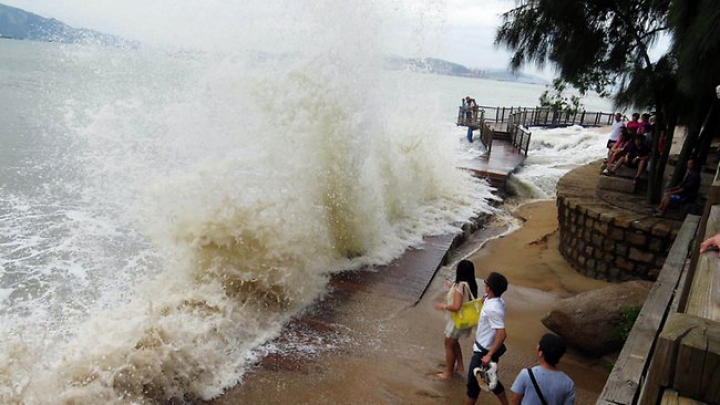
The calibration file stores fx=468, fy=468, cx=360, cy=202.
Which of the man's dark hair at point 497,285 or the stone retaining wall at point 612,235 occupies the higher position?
the man's dark hair at point 497,285

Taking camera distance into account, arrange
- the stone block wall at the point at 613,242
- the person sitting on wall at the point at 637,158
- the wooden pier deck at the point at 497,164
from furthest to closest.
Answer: the wooden pier deck at the point at 497,164 < the person sitting on wall at the point at 637,158 < the stone block wall at the point at 613,242

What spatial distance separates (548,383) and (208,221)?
4451 millimetres

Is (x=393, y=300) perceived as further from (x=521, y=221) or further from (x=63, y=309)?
(x=521, y=221)

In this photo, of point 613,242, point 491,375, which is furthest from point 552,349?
point 613,242

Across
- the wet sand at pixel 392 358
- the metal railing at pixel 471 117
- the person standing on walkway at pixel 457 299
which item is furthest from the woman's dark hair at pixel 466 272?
the metal railing at pixel 471 117

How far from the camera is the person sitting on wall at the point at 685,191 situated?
22.1 feet

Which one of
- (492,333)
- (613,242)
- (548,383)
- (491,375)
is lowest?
(613,242)

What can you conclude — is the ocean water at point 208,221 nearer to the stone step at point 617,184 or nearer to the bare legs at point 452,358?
the bare legs at point 452,358

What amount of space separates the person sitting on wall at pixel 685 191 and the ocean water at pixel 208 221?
3.53 meters

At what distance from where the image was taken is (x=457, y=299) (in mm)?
3961

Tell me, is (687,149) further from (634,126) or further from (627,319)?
(627,319)

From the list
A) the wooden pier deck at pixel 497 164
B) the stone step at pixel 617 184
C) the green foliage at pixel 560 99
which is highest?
the green foliage at pixel 560 99

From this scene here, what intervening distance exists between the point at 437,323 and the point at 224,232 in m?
2.83

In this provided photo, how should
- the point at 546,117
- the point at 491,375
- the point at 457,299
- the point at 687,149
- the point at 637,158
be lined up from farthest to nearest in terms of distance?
1. the point at 546,117
2. the point at 637,158
3. the point at 687,149
4. the point at 457,299
5. the point at 491,375
